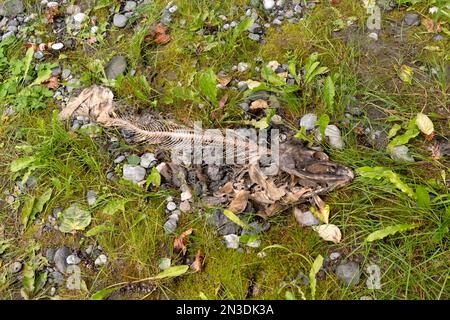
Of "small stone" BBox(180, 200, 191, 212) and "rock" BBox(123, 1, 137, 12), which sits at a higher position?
"rock" BBox(123, 1, 137, 12)

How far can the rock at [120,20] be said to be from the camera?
13.6 feet

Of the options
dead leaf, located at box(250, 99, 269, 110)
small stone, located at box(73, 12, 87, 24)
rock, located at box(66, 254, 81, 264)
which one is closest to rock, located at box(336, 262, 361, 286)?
dead leaf, located at box(250, 99, 269, 110)

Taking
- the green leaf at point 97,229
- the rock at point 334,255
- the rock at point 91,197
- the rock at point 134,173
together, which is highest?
the rock at point 134,173

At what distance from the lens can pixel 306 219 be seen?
308cm

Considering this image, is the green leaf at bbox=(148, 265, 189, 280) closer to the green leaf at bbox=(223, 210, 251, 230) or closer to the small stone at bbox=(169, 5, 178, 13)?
the green leaf at bbox=(223, 210, 251, 230)

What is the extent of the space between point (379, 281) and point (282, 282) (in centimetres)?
56

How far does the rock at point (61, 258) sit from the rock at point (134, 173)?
615 mm

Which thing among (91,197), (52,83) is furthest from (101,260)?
(52,83)

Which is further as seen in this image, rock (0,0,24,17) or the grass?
rock (0,0,24,17)

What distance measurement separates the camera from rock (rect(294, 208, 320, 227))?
307 centimetres

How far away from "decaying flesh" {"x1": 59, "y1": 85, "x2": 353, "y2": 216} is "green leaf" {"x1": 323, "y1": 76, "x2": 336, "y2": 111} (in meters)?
0.36

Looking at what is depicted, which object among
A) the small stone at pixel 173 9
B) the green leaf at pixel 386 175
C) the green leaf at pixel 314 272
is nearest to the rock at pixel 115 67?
the small stone at pixel 173 9

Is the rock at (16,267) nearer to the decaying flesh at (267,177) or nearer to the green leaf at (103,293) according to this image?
the green leaf at (103,293)

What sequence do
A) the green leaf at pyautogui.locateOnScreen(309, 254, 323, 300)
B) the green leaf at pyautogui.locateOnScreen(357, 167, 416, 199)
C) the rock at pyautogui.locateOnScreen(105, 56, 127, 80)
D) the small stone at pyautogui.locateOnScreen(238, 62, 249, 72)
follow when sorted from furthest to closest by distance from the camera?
the rock at pyautogui.locateOnScreen(105, 56, 127, 80)
the small stone at pyautogui.locateOnScreen(238, 62, 249, 72)
the green leaf at pyautogui.locateOnScreen(357, 167, 416, 199)
the green leaf at pyautogui.locateOnScreen(309, 254, 323, 300)
